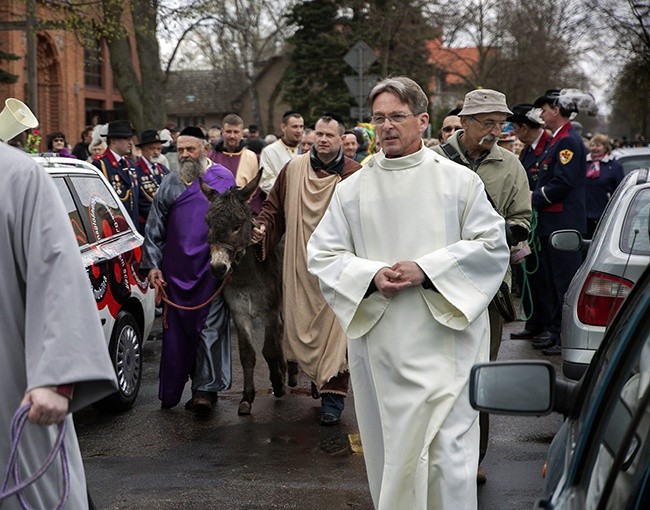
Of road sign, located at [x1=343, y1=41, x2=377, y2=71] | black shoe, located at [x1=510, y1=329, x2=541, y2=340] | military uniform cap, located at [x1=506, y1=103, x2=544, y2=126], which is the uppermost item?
road sign, located at [x1=343, y1=41, x2=377, y2=71]

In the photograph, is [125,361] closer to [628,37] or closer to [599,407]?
[599,407]

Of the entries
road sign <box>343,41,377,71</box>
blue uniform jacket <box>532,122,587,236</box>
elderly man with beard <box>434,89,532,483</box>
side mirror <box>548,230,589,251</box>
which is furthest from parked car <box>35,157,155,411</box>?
road sign <box>343,41,377,71</box>

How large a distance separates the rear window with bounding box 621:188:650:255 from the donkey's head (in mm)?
2527

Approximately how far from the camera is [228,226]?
25.6ft

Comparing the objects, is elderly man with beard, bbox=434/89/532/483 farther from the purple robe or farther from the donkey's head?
the purple robe

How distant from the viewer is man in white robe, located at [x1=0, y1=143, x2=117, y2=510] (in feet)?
10.5

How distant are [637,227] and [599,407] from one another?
444 cm

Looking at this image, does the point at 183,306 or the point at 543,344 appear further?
the point at 543,344

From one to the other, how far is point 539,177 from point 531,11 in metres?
40.6

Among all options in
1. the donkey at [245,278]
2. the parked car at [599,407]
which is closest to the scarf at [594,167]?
the donkey at [245,278]

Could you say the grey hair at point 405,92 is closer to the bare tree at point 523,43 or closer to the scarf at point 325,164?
the scarf at point 325,164

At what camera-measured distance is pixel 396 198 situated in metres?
4.86

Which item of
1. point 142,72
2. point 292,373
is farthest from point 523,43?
point 292,373

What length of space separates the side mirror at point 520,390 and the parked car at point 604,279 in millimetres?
3833
